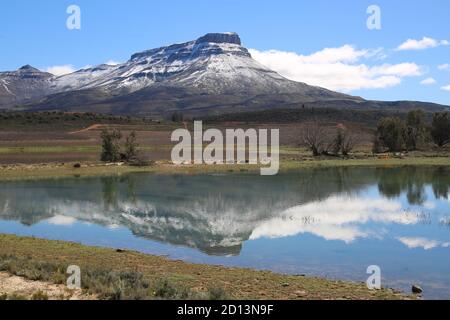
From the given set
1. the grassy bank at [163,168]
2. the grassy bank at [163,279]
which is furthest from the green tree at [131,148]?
the grassy bank at [163,279]

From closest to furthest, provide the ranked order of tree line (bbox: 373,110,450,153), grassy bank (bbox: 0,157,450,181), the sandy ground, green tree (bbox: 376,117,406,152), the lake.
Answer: the sandy ground
the lake
grassy bank (bbox: 0,157,450,181)
green tree (bbox: 376,117,406,152)
tree line (bbox: 373,110,450,153)

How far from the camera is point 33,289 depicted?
480 inches

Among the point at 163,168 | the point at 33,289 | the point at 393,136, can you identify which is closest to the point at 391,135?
the point at 393,136

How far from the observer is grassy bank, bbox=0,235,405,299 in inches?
472

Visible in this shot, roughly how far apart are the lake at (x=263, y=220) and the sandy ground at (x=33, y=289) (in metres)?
6.72

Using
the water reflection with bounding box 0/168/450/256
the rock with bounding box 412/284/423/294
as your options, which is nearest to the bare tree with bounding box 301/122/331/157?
the water reflection with bounding box 0/168/450/256

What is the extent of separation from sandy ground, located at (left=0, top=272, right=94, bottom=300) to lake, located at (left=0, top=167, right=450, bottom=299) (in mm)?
6717

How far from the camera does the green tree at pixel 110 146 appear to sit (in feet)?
192

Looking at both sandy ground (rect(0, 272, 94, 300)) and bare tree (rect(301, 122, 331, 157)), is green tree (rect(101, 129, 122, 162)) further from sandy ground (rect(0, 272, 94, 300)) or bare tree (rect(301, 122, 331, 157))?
sandy ground (rect(0, 272, 94, 300))

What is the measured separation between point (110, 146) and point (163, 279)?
46.9 m

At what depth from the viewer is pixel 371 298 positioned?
1264 cm

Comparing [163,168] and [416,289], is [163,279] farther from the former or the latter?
[163,168]
